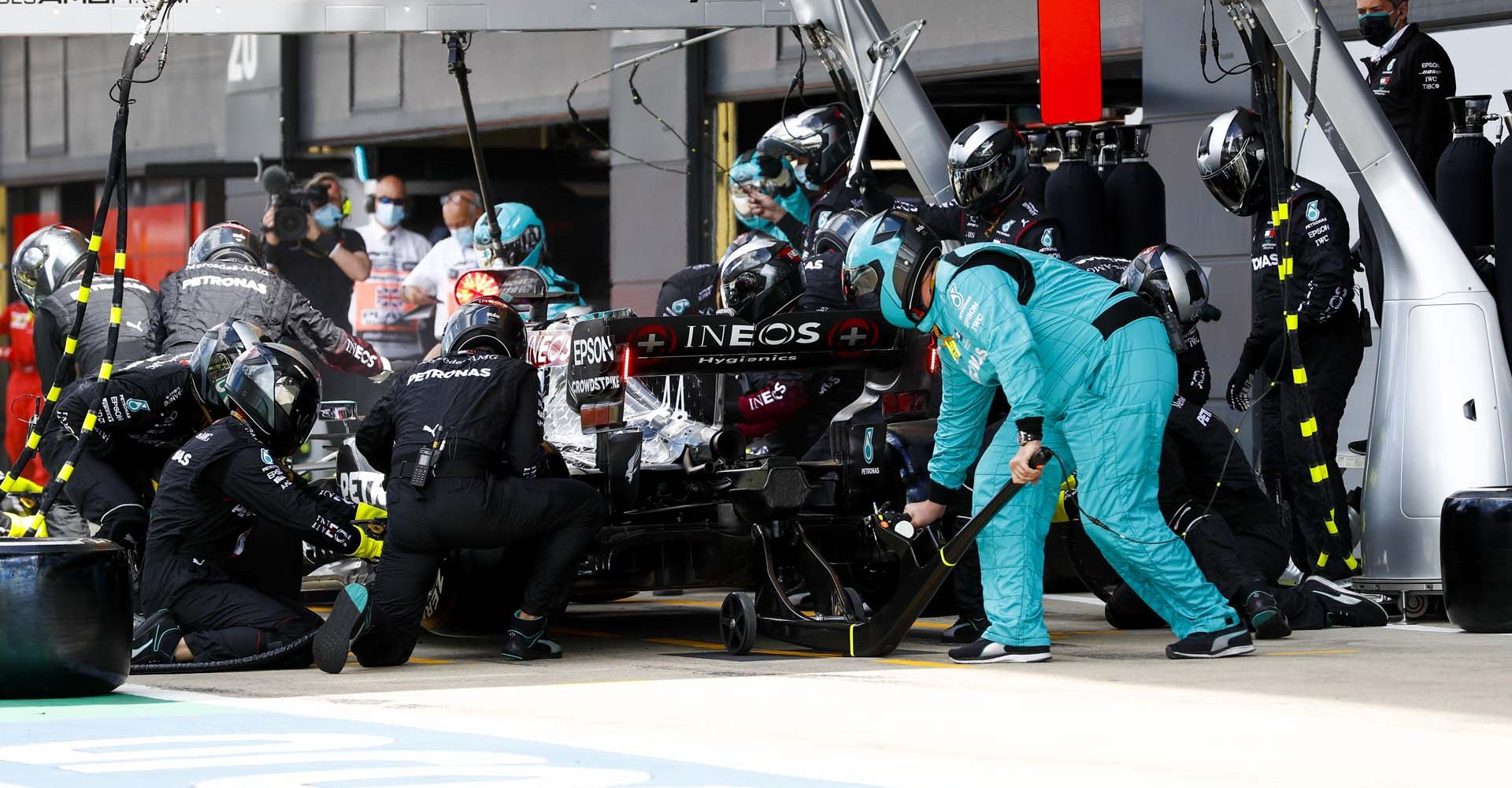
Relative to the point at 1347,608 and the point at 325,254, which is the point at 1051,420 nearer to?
the point at 1347,608

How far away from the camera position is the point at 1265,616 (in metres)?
9.28

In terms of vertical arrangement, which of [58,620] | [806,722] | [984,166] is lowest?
[806,722]

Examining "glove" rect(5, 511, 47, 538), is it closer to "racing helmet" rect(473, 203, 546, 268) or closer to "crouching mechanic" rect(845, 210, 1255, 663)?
"crouching mechanic" rect(845, 210, 1255, 663)

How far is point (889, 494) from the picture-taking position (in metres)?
9.16

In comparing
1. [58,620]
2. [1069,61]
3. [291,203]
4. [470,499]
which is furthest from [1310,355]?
[291,203]

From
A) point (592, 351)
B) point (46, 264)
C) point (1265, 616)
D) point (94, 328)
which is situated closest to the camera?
point (592, 351)

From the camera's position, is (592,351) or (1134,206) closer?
(592,351)

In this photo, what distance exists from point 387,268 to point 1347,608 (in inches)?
414

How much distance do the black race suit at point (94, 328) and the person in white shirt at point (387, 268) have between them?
6142mm

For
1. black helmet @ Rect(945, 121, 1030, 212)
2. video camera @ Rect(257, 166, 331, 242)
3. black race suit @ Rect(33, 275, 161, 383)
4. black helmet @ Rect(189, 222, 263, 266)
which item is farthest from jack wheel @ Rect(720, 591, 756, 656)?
video camera @ Rect(257, 166, 331, 242)

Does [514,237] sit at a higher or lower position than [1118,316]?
higher

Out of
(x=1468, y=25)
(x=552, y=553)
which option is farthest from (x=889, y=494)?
Answer: (x=1468, y=25)

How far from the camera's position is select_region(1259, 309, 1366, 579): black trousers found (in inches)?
417

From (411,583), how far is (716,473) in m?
1.33
